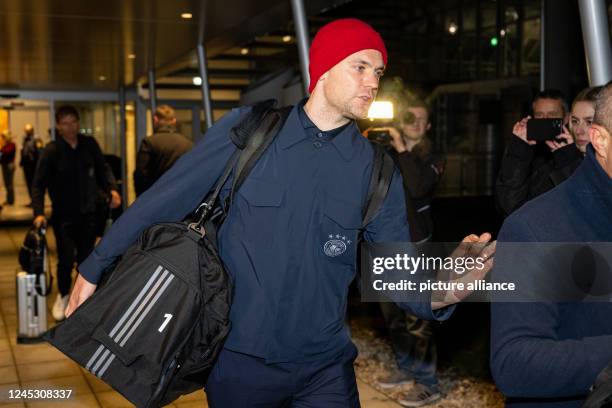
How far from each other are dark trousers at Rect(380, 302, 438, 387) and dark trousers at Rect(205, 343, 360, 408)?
97.6 inches

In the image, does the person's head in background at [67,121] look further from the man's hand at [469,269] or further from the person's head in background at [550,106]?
the man's hand at [469,269]

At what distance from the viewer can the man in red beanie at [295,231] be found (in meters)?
2.33

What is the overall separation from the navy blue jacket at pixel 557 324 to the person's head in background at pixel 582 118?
2007mm

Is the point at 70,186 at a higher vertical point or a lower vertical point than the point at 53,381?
higher

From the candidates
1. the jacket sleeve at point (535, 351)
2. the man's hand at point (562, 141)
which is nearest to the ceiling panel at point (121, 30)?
the man's hand at point (562, 141)

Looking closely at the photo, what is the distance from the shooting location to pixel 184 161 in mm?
2420

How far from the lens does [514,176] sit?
14.1ft

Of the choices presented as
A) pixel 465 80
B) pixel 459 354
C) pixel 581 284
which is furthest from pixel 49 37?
pixel 465 80

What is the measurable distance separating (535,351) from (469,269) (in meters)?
0.56

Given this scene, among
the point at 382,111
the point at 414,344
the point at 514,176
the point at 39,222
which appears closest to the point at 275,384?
the point at 514,176

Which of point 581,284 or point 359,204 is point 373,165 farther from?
point 581,284

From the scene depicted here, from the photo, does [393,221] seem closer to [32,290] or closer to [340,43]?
→ [340,43]

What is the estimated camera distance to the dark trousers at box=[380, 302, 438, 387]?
4895 mm

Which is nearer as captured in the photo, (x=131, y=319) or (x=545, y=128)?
(x=131, y=319)
